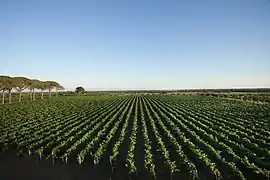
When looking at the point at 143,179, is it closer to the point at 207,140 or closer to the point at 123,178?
the point at 123,178

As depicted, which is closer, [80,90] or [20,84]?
[20,84]

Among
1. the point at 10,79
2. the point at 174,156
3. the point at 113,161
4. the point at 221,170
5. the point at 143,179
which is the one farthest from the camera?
the point at 10,79

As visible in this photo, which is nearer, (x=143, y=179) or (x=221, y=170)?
(x=143, y=179)

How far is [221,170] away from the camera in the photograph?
11.2 m

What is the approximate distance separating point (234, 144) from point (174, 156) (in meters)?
4.16

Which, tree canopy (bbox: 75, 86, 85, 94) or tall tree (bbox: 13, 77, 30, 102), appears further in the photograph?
tree canopy (bbox: 75, 86, 85, 94)

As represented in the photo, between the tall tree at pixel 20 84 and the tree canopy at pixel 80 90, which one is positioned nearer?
the tall tree at pixel 20 84

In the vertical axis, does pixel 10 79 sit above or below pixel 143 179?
above

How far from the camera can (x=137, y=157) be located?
1342 centimetres

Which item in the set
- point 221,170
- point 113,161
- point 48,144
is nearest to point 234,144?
point 221,170

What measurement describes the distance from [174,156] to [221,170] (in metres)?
2.72

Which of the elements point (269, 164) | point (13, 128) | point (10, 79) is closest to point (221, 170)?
point (269, 164)

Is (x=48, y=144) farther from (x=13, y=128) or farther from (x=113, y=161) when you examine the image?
(x=13, y=128)

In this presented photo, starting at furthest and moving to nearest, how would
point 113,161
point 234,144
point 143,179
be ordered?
point 234,144, point 113,161, point 143,179
